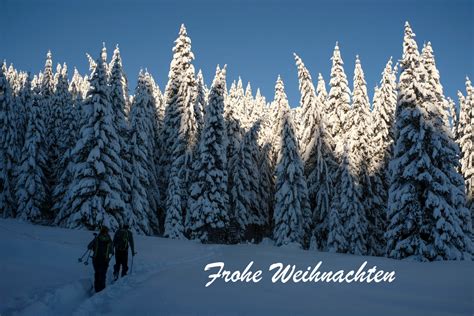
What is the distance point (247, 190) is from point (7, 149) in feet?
87.4

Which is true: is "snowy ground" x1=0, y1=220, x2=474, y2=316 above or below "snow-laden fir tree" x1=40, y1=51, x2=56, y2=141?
below

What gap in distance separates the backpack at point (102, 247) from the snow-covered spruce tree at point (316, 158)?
26.4 m

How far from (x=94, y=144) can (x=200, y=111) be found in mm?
13269

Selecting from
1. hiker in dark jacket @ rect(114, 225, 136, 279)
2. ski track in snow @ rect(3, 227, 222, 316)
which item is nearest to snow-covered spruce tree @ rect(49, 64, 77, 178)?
hiker in dark jacket @ rect(114, 225, 136, 279)

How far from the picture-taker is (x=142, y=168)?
37.5 meters

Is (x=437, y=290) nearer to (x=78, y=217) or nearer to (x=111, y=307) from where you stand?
(x=111, y=307)

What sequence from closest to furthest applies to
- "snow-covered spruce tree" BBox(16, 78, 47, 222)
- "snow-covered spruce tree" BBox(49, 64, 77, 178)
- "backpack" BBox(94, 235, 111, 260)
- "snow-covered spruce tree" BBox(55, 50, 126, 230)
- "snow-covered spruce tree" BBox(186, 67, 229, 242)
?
1. "backpack" BBox(94, 235, 111, 260)
2. "snow-covered spruce tree" BBox(55, 50, 126, 230)
3. "snow-covered spruce tree" BBox(186, 67, 229, 242)
4. "snow-covered spruce tree" BBox(16, 78, 47, 222)
5. "snow-covered spruce tree" BBox(49, 64, 77, 178)

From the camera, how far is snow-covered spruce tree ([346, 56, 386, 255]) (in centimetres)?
3606

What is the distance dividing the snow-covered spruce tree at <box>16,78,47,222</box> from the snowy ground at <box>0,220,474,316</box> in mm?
22994

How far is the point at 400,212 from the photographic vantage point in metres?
25.1

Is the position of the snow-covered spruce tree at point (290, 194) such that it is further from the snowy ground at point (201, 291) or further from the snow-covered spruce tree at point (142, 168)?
the snowy ground at point (201, 291)

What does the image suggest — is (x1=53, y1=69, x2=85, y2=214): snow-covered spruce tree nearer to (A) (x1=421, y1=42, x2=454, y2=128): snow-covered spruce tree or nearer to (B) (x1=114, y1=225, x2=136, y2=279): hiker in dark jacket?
(B) (x1=114, y1=225, x2=136, y2=279): hiker in dark jacket

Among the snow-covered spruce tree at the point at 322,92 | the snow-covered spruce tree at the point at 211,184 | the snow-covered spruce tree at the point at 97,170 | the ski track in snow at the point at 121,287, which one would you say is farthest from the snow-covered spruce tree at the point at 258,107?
the ski track in snow at the point at 121,287

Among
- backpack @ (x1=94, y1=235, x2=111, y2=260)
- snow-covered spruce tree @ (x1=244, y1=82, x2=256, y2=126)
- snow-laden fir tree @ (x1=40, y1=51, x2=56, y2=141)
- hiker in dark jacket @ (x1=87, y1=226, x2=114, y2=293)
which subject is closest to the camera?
hiker in dark jacket @ (x1=87, y1=226, x2=114, y2=293)
